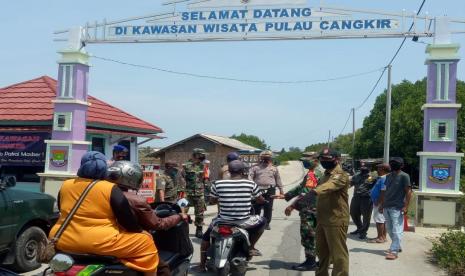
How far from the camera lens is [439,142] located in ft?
41.6

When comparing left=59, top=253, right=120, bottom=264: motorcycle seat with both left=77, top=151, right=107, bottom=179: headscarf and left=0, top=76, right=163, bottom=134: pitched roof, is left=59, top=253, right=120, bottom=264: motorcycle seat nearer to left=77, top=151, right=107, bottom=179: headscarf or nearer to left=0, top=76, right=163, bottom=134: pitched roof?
left=77, top=151, right=107, bottom=179: headscarf

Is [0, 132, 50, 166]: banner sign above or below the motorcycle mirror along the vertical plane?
above

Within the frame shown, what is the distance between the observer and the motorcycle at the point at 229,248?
591 cm

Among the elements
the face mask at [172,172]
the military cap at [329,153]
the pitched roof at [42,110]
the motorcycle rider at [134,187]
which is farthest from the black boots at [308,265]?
the pitched roof at [42,110]

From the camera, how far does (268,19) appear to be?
13805mm

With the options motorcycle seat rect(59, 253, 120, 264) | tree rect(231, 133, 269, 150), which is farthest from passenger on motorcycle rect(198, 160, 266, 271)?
tree rect(231, 133, 269, 150)

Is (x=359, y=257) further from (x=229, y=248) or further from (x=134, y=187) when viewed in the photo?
(x=134, y=187)

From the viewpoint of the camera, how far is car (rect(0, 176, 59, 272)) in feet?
21.9

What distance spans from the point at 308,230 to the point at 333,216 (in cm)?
145

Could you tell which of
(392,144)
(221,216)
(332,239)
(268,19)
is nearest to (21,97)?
(268,19)

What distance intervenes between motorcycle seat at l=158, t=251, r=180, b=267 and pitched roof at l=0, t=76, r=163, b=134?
37.6 feet

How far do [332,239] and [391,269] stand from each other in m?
2.32

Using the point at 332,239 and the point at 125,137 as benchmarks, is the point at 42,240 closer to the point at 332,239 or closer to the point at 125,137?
the point at 332,239

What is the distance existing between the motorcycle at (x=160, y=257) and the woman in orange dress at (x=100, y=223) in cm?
7
